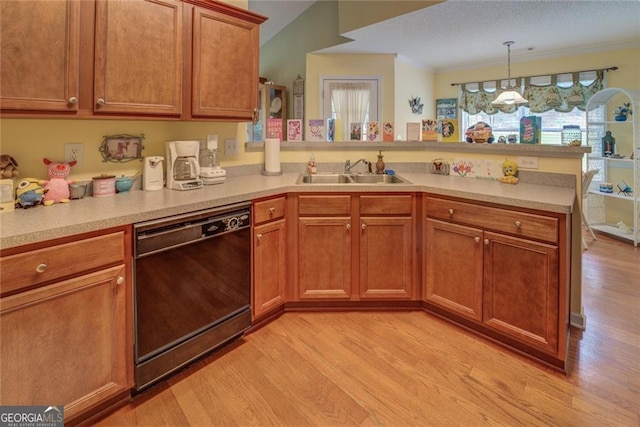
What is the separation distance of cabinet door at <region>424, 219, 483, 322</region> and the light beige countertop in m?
0.23

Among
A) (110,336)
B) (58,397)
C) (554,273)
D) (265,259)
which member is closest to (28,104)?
(110,336)

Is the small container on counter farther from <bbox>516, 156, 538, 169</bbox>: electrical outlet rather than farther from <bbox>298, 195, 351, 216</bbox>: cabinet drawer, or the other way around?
<bbox>516, 156, 538, 169</bbox>: electrical outlet

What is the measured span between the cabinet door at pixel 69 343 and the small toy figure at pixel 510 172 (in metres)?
2.29

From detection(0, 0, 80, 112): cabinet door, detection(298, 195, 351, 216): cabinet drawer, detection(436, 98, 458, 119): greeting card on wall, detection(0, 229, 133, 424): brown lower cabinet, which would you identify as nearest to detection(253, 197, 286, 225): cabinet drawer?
detection(298, 195, 351, 216): cabinet drawer

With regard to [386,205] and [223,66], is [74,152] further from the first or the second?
[386,205]

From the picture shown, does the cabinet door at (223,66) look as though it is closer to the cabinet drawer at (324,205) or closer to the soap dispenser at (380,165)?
the cabinet drawer at (324,205)

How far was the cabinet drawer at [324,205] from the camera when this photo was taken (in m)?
2.37

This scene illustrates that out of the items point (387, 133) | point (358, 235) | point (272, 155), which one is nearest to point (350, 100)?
point (387, 133)

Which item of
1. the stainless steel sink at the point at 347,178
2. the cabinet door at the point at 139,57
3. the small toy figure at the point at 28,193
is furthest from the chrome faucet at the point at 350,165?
the small toy figure at the point at 28,193

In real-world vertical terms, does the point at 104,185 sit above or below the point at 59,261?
above

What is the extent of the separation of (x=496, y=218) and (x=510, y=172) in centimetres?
60

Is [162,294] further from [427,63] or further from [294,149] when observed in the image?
A: [427,63]

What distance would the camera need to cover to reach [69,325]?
1398mm

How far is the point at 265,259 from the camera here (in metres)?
2.25
